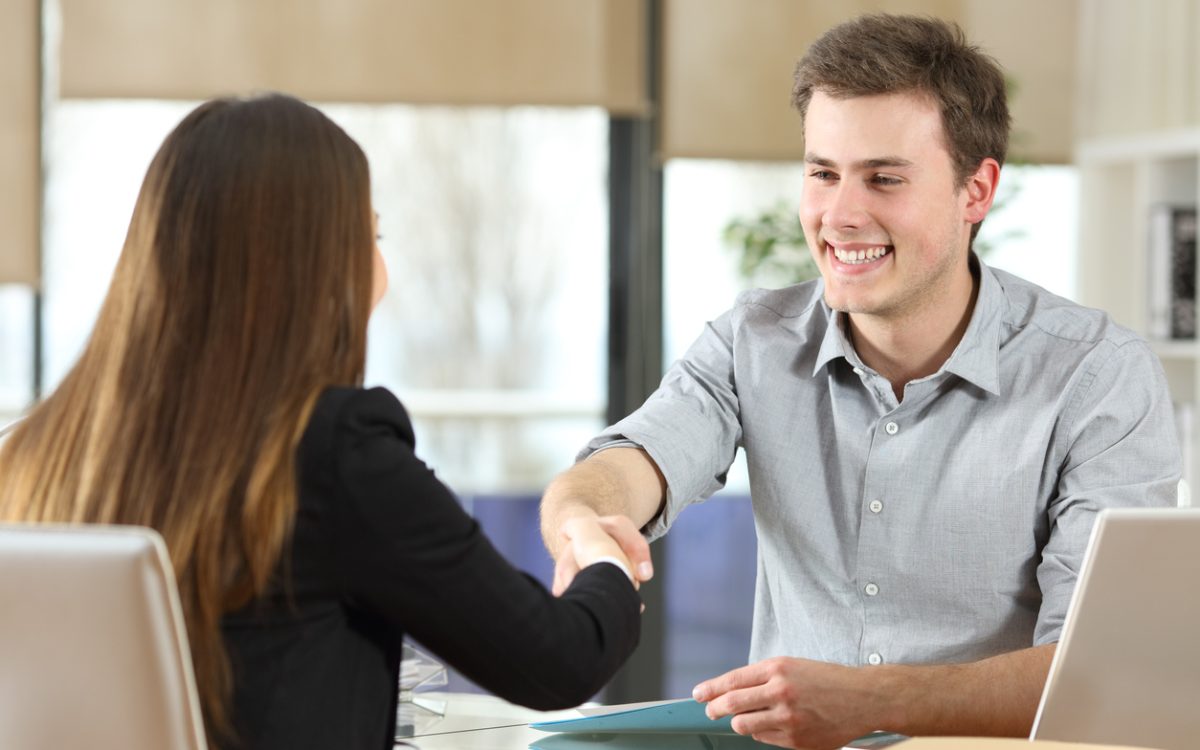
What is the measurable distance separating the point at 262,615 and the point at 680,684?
3097 mm

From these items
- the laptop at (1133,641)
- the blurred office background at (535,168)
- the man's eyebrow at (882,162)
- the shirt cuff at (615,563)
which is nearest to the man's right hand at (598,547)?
the shirt cuff at (615,563)

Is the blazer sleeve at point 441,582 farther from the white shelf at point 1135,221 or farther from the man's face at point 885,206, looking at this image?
the white shelf at point 1135,221

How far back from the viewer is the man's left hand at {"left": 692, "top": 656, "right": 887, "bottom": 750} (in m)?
1.46

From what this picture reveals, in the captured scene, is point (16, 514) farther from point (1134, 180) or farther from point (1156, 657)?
point (1134, 180)

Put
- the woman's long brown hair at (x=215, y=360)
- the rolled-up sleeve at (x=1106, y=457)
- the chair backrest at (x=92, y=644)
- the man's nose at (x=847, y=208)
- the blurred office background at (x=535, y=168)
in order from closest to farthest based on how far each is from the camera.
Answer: the chair backrest at (x=92, y=644)
the woman's long brown hair at (x=215, y=360)
the rolled-up sleeve at (x=1106, y=457)
the man's nose at (x=847, y=208)
the blurred office background at (x=535, y=168)

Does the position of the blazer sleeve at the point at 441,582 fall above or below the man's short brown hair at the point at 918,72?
below

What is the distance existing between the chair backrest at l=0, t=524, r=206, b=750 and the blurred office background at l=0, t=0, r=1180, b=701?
289 centimetres

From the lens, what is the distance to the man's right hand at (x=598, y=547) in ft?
4.68

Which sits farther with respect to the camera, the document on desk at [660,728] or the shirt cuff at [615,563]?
the document on desk at [660,728]

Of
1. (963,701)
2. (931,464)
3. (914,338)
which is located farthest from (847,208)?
(963,701)

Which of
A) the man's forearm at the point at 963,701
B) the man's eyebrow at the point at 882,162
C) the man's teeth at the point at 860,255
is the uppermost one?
the man's eyebrow at the point at 882,162

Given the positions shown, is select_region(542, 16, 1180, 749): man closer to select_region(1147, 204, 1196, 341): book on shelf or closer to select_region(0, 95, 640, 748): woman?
select_region(0, 95, 640, 748): woman

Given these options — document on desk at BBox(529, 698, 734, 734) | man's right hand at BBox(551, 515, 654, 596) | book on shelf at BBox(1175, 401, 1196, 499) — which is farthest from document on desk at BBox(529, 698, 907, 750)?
book on shelf at BBox(1175, 401, 1196, 499)

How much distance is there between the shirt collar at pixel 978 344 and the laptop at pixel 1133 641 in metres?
0.73
